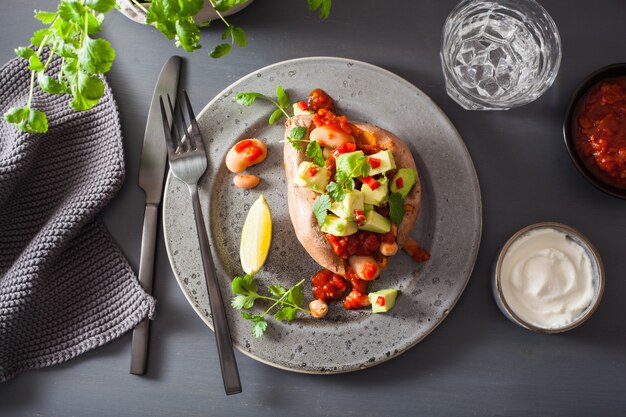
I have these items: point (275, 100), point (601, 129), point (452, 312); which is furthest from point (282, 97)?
point (601, 129)

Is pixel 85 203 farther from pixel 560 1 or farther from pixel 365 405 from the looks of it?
pixel 560 1

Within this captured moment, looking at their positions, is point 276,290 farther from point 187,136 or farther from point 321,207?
point 187,136

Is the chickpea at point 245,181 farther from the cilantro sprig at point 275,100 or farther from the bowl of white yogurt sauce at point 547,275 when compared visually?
the bowl of white yogurt sauce at point 547,275

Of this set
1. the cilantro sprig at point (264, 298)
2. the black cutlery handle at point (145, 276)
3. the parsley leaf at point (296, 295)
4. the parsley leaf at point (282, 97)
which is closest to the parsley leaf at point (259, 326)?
the cilantro sprig at point (264, 298)

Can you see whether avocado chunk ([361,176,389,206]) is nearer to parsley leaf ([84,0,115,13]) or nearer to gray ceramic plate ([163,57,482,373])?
gray ceramic plate ([163,57,482,373])

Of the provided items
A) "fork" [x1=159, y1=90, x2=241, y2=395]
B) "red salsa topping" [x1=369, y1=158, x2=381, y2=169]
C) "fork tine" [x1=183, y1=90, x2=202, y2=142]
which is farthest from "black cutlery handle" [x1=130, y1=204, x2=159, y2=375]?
"red salsa topping" [x1=369, y1=158, x2=381, y2=169]

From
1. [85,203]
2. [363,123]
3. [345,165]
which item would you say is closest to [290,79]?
[363,123]
